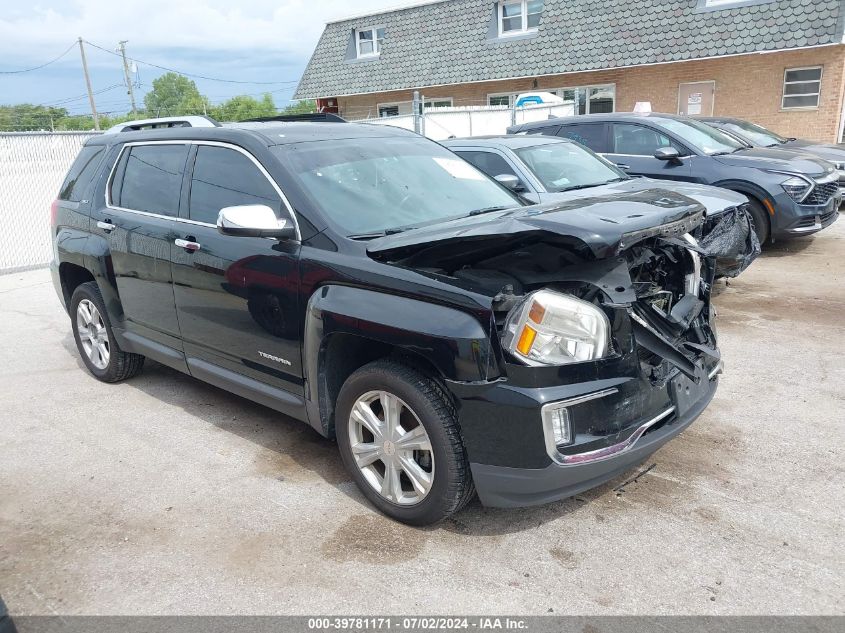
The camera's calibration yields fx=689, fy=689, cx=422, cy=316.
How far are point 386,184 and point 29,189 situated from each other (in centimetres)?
940

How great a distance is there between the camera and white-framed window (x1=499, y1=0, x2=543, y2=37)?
73.4ft

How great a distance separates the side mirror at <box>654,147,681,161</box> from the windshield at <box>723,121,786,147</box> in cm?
250

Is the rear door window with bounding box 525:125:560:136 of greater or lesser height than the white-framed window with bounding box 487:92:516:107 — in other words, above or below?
below

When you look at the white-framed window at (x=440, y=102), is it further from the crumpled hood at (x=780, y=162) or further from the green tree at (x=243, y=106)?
the green tree at (x=243, y=106)

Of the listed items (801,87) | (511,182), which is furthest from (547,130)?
(801,87)

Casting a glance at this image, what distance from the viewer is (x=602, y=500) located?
134 inches

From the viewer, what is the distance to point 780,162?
28.2ft

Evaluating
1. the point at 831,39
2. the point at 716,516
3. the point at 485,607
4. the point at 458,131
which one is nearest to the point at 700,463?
the point at 716,516

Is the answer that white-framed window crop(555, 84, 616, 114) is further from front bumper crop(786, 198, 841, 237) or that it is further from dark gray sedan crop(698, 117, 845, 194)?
front bumper crop(786, 198, 841, 237)

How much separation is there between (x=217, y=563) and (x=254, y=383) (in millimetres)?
1129

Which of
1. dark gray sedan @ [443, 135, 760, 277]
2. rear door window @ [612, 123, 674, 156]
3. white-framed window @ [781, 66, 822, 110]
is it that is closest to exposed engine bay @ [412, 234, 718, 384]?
dark gray sedan @ [443, 135, 760, 277]

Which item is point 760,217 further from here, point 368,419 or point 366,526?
point 366,526

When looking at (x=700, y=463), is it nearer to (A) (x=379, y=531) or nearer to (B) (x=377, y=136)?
(A) (x=379, y=531)

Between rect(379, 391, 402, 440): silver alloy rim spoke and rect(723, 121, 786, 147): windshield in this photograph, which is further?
rect(723, 121, 786, 147): windshield
